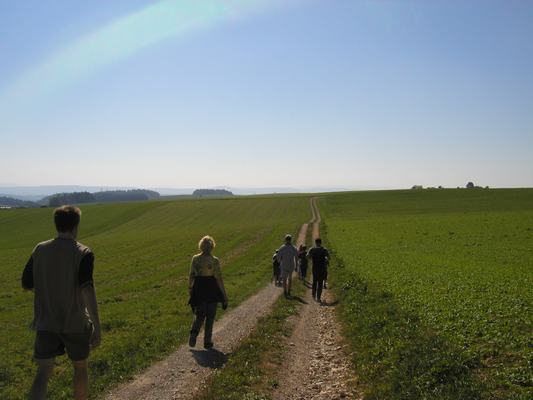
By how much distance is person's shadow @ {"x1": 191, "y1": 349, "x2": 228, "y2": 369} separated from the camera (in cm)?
1023

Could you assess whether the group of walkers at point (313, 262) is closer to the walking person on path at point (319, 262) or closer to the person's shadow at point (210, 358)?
the walking person on path at point (319, 262)

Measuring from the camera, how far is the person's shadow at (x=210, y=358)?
33.6 ft

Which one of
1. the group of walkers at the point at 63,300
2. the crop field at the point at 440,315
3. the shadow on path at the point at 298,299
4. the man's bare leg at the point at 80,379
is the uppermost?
the group of walkers at the point at 63,300

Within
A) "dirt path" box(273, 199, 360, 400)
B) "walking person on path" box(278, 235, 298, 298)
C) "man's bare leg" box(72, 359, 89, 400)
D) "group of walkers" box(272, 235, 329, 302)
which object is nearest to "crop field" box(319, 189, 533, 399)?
"dirt path" box(273, 199, 360, 400)

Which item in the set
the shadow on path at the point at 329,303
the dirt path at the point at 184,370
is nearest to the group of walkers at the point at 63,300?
the dirt path at the point at 184,370

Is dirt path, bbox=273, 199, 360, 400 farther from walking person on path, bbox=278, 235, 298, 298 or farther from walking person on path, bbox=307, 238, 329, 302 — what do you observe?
walking person on path, bbox=278, 235, 298, 298

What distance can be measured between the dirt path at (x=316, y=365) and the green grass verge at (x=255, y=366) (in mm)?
233

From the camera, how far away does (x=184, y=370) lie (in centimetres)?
995

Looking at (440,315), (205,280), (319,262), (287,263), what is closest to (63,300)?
(205,280)

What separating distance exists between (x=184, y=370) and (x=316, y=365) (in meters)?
3.13

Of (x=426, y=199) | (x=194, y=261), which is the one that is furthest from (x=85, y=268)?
(x=426, y=199)

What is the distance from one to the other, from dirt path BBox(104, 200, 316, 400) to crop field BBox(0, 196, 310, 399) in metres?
0.48

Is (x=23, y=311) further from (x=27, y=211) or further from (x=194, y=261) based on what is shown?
(x=27, y=211)

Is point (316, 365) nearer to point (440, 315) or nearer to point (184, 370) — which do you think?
point (184, 370)
